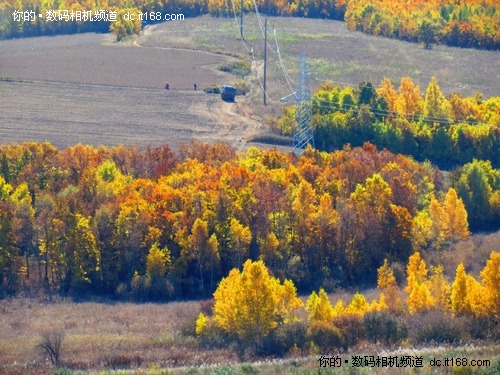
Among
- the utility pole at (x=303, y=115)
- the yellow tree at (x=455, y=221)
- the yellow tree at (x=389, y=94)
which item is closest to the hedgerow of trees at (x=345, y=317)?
the yellow tree at (x=455, y=221)

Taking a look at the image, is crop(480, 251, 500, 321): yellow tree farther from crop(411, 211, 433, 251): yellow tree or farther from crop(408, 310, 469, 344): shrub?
crop(411, 211, 433, 251): yellow tree

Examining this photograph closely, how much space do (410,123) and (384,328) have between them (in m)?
29.8

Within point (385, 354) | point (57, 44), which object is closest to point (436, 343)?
point (385, 354)

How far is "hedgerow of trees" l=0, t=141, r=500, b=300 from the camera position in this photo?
130 ft

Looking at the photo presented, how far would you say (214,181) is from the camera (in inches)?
1711

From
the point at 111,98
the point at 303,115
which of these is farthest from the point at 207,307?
the point at 111,98

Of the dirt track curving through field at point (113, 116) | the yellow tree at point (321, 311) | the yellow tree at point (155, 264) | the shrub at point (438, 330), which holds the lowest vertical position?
the yellow tree at point (155, 264)

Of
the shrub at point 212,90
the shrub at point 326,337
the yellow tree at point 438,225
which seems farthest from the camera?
the shrub at point 212,90

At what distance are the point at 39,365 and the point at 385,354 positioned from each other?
30.1 feet

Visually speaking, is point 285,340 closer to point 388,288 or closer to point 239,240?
point 388,288

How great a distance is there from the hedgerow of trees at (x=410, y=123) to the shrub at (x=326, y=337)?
2796cm

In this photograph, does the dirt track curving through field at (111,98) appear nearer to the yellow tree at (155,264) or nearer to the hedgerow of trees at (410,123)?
the hedgerow of trees at (410,123)

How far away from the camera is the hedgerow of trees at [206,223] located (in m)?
39.7

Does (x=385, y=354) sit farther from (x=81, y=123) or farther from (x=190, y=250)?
(x=81, y=123)
